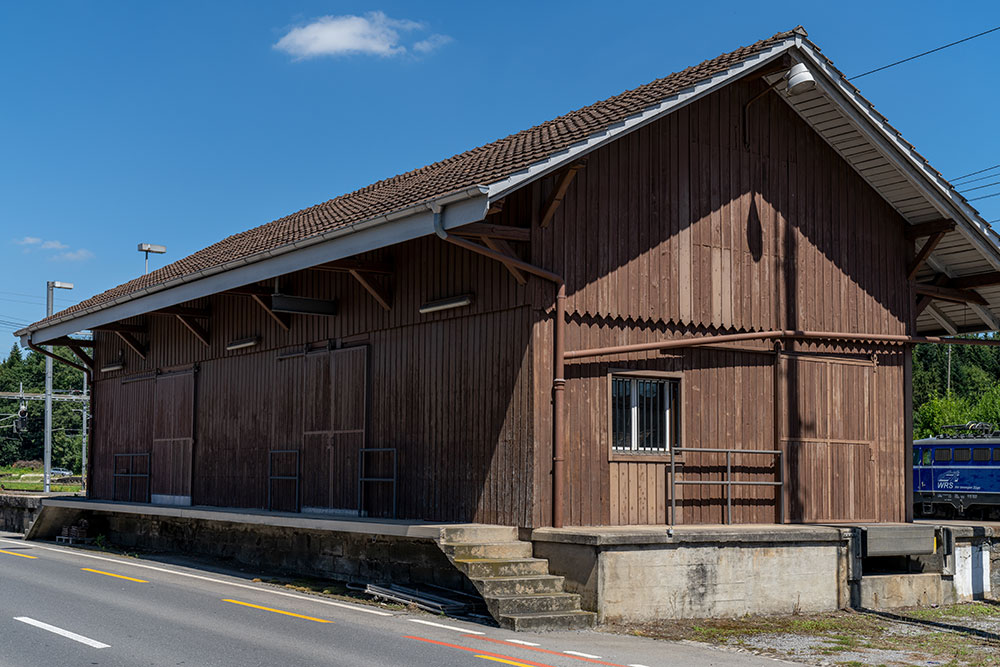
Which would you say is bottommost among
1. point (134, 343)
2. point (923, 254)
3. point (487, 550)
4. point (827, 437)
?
point (487, 550)

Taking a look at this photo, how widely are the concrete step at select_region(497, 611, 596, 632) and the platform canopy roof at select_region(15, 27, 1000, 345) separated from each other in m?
Answer: 4.51

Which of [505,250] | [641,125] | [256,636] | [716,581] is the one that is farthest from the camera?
[505,250]

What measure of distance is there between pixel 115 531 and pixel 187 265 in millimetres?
6563

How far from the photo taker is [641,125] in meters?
13.7

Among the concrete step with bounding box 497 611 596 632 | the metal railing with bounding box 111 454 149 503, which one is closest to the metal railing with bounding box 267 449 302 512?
the metal railing with bounding box 111 454 149 503

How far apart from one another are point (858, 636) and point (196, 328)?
47.5ft

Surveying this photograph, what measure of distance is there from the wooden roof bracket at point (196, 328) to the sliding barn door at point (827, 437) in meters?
11.8

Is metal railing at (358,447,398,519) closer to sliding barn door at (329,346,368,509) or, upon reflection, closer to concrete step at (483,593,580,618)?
sliding barn door at (329,346,368,509)

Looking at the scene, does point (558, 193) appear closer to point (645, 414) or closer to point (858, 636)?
point (645, 414)

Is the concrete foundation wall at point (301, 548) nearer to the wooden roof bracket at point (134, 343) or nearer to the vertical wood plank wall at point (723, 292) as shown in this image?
the vertical wood plank wall at point (723, 292)

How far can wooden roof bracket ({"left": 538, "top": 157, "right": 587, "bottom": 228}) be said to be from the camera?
13508 millimetres

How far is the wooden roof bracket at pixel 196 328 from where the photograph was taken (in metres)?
22.0

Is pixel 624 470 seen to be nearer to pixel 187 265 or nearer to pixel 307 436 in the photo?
pixel 307 436

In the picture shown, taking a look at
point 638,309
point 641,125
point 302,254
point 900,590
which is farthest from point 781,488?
point 302,254
